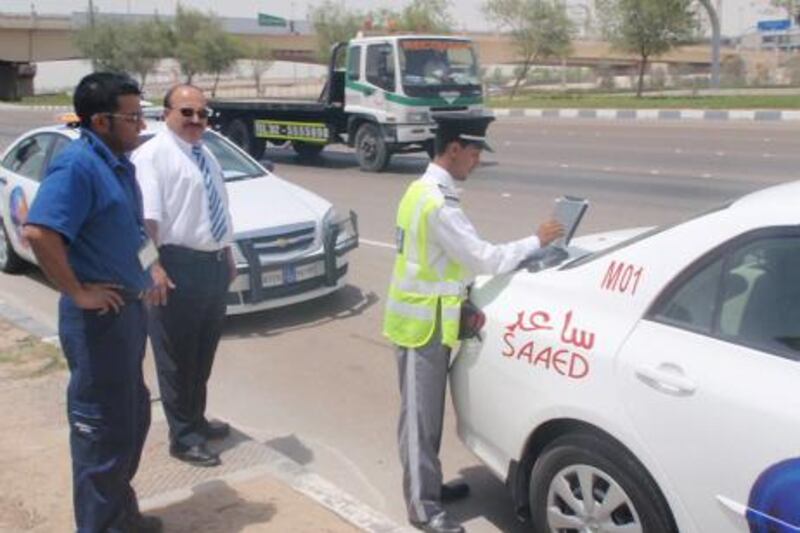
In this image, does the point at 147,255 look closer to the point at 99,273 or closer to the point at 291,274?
the point at 99,273

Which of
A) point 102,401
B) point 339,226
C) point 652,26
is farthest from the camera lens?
point 652,26

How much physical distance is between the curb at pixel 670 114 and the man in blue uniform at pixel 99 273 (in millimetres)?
24540

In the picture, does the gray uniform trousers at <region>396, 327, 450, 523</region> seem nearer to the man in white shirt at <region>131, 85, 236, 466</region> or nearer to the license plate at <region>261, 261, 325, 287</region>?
the man in white shirt at <region>131, 85, 236, 466</region>

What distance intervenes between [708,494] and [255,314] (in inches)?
201

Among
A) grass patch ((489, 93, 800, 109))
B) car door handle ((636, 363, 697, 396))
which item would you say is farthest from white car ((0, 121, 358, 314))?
grass patch ((489, 93, 800, 109))

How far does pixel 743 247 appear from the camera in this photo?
10.0 ft

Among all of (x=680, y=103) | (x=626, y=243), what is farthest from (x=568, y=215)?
(x=680, y=103)

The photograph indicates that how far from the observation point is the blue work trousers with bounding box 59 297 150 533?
3.37 metres

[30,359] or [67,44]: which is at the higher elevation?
[67,44]

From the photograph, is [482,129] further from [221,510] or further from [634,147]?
[634,147]

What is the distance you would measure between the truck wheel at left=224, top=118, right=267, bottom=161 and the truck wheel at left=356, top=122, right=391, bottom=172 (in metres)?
3.31

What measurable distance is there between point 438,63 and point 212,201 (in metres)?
12.9

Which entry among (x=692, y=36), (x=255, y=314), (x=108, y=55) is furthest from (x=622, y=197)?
(x=108, y=55)

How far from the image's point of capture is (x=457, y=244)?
3.73 meters
